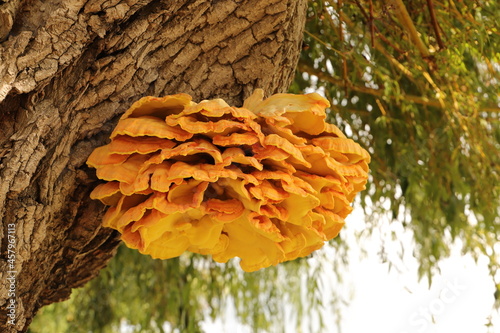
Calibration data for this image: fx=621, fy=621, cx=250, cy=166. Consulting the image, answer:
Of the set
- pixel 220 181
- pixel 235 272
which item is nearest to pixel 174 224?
pixel 220 181

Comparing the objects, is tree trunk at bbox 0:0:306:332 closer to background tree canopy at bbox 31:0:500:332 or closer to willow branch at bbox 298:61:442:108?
background tree canopy at bbox 31:0:500:332

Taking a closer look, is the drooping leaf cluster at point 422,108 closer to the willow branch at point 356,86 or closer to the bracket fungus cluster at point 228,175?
the willow branch at point 356,86

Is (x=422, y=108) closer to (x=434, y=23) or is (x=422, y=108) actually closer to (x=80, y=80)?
(x=434, y=23)

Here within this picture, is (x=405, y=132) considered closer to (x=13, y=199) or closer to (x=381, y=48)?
(x=381, y=48)

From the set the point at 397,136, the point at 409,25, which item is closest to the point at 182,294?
the point at 397,136

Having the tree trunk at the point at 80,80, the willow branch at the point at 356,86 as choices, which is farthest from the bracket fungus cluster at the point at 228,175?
the willow branch at the point at 356,86

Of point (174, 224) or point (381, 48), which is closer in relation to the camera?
point (174, 224)

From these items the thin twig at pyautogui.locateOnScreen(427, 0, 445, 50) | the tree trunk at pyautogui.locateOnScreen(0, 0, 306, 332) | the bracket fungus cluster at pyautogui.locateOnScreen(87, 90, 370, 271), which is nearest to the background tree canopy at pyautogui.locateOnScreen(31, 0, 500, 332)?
the thin twig at pyautogui.locateOnScreen(427, 0, 445, 50)
